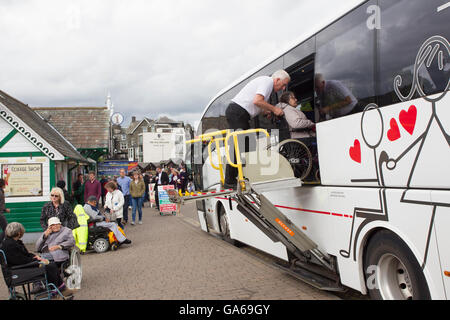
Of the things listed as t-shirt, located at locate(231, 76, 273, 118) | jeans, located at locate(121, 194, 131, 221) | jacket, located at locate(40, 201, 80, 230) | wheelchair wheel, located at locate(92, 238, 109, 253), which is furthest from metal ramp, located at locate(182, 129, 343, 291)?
jeans, located at locate(121, 194, 131, 221)

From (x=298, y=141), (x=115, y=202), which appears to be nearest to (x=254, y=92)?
(x=298, y=141)

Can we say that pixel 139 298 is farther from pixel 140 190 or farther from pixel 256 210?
pixel 140 190

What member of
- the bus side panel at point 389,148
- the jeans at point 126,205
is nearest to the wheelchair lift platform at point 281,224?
the bus side panel at point 389,148

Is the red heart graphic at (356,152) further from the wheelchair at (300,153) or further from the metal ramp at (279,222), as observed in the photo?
the metal ramp at (279,222)

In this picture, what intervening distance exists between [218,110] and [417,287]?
7190mm

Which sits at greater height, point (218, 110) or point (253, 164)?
point (218, 110)

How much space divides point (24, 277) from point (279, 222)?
3626 mm

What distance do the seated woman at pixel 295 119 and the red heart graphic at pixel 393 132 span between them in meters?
1.67

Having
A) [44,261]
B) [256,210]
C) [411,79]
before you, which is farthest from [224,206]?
[411,79]

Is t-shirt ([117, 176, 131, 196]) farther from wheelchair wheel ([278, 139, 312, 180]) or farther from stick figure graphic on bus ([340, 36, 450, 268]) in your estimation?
stick figure graphic on bus ([340, 36, 450, 268])

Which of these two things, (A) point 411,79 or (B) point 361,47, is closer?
(A) point 411,79

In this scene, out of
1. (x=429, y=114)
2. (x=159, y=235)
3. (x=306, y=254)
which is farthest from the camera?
(x=159, y=235)

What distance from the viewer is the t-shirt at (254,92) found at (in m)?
6.16

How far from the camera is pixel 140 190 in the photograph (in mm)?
14969
